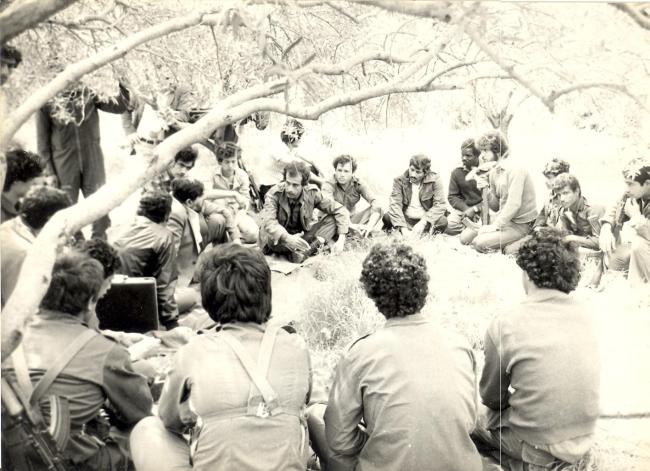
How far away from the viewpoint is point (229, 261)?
311cm

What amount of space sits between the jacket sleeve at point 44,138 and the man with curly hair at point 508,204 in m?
2.24

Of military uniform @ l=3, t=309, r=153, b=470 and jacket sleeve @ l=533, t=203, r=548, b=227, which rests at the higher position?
jacket sleeve @ l=533, t=203, r=548, b=227

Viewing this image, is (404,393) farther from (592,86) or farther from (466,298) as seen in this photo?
(592,86)

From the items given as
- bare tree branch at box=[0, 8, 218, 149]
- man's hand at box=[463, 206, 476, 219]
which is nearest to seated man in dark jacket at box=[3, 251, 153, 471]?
bare tree branch at box=[0, 8, 218, 149]

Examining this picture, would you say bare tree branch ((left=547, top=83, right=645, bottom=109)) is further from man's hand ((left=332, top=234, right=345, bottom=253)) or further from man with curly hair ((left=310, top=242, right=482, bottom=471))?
man's hand ((left=332, top=234, right=345, bottom=253))

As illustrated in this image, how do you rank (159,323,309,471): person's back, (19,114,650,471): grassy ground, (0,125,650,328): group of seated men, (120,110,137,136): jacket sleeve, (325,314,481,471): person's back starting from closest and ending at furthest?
1. (159,323,309,471): person's back
2. (325,314,481,471): person's back
3. (120,110,137,136): jacket sleeve
4. (0,125,650,328): group of seated men
5. (19,114,650,471): grassy ground

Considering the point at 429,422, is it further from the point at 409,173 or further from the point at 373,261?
the point at 409,173

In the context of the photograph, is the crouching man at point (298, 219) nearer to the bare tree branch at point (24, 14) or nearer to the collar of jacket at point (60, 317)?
the collar of jacket at point (60, 317)

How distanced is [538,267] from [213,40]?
1.97 meters

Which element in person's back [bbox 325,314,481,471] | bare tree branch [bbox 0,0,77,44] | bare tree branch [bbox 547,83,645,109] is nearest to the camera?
person's back [bbox 325,314,481,471]

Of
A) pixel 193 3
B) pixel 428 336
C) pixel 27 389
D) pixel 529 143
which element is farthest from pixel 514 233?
pixel 27 389

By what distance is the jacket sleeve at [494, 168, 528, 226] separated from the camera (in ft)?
13.7

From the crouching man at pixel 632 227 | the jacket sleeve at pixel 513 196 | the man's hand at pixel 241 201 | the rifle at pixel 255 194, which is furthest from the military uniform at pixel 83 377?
the crouching man at pixel 632 227

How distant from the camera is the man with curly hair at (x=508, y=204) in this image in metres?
4.16
